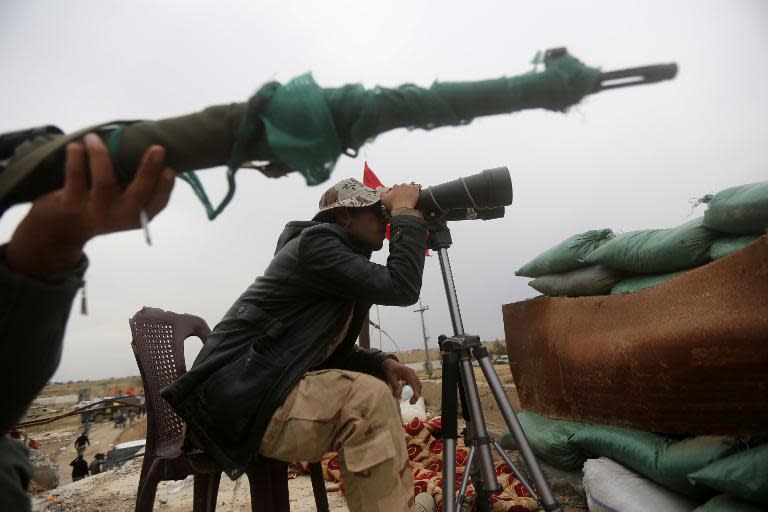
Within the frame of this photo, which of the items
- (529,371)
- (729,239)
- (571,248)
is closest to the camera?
(729,239)

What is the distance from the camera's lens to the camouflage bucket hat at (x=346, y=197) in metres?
1.51

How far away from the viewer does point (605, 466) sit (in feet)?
5.49

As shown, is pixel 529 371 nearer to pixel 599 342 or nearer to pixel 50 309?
pixel 599 342

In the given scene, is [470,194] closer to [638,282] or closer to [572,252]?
[638,282]

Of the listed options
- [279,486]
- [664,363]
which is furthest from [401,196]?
[664,363]

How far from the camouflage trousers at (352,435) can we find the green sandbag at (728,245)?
1.25 m

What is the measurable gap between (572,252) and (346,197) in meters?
1.31

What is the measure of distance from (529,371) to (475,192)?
1.39 m


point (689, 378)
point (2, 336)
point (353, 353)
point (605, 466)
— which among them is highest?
point (2, 336)


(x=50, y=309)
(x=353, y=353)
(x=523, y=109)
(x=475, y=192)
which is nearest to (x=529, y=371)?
(x=353, y=353)

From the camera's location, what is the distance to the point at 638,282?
1.81 meters

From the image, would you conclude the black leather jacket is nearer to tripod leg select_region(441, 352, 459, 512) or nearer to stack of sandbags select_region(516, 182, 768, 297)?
tripod leg select_region(441, 352, 459, 512)

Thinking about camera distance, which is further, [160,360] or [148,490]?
[160,360]

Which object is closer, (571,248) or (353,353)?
(353,353)
